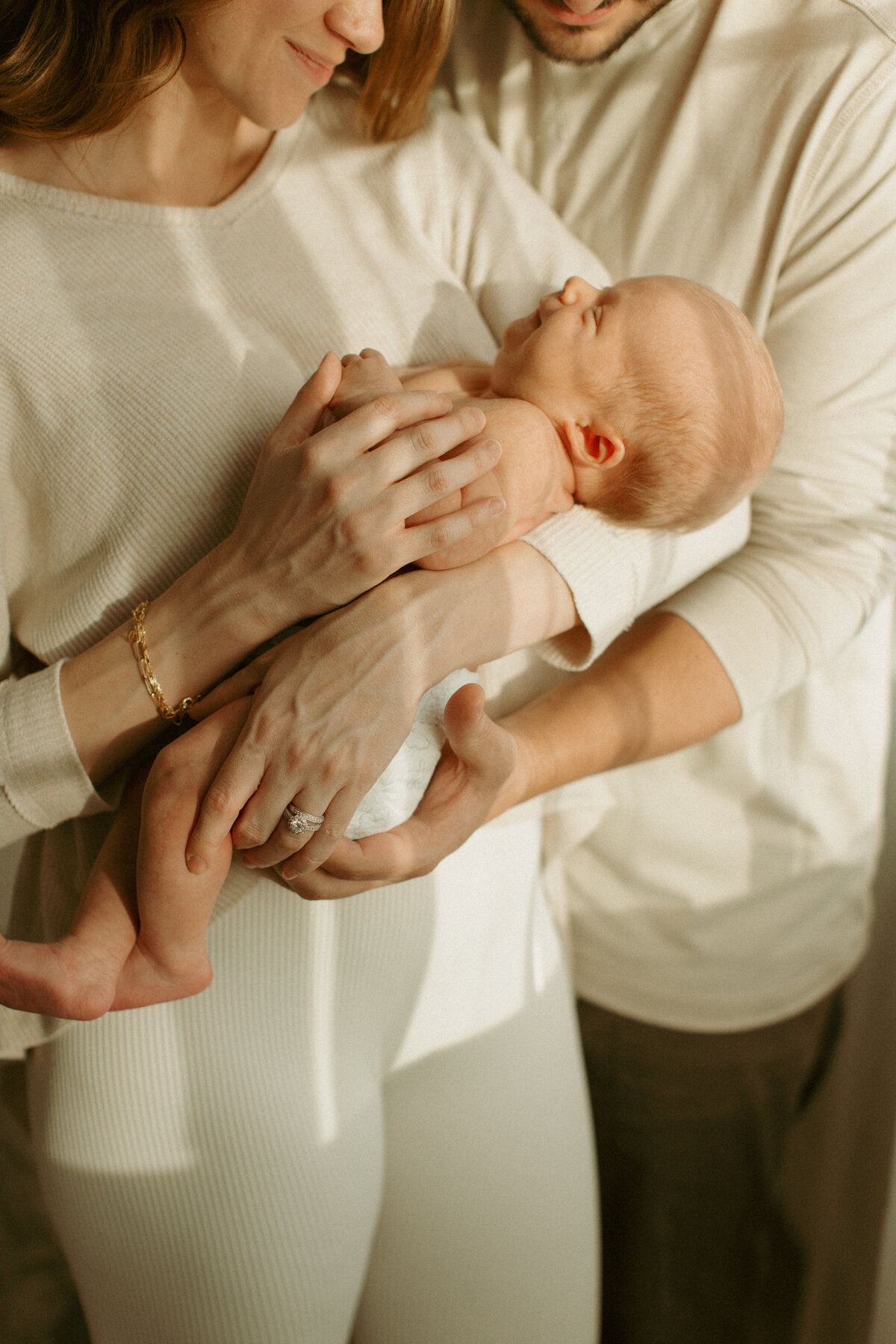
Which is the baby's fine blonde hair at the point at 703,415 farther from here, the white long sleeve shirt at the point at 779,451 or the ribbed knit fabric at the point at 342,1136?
the ribbed knit fabric at the point at 342,1136

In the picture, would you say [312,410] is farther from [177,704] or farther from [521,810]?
[521,810]

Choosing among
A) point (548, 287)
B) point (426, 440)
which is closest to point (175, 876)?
point (426, 440)

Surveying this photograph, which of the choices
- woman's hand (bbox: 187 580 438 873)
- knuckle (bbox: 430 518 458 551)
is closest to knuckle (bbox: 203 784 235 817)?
woman's hand (bbox: 187 580 438 873)

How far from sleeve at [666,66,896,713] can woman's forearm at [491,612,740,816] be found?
30 mm

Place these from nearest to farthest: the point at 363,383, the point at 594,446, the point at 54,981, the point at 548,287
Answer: the point at 54,981 → the point at 363,383 → the point at 594,446 → the point at 548,287

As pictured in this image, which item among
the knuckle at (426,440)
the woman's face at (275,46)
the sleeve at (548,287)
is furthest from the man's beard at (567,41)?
the knuckle at (426,440)

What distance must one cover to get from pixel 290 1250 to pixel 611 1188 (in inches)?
43.6

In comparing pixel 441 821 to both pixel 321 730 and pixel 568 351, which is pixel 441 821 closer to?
pixel 321 730

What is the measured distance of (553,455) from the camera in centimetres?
109

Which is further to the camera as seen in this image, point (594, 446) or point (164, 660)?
point (594, 446)

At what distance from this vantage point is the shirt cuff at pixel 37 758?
1.00 meters

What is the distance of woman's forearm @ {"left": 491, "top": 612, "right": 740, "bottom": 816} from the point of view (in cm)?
119

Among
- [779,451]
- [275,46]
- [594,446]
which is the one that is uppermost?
[275,46]

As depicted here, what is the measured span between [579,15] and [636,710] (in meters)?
0.82
